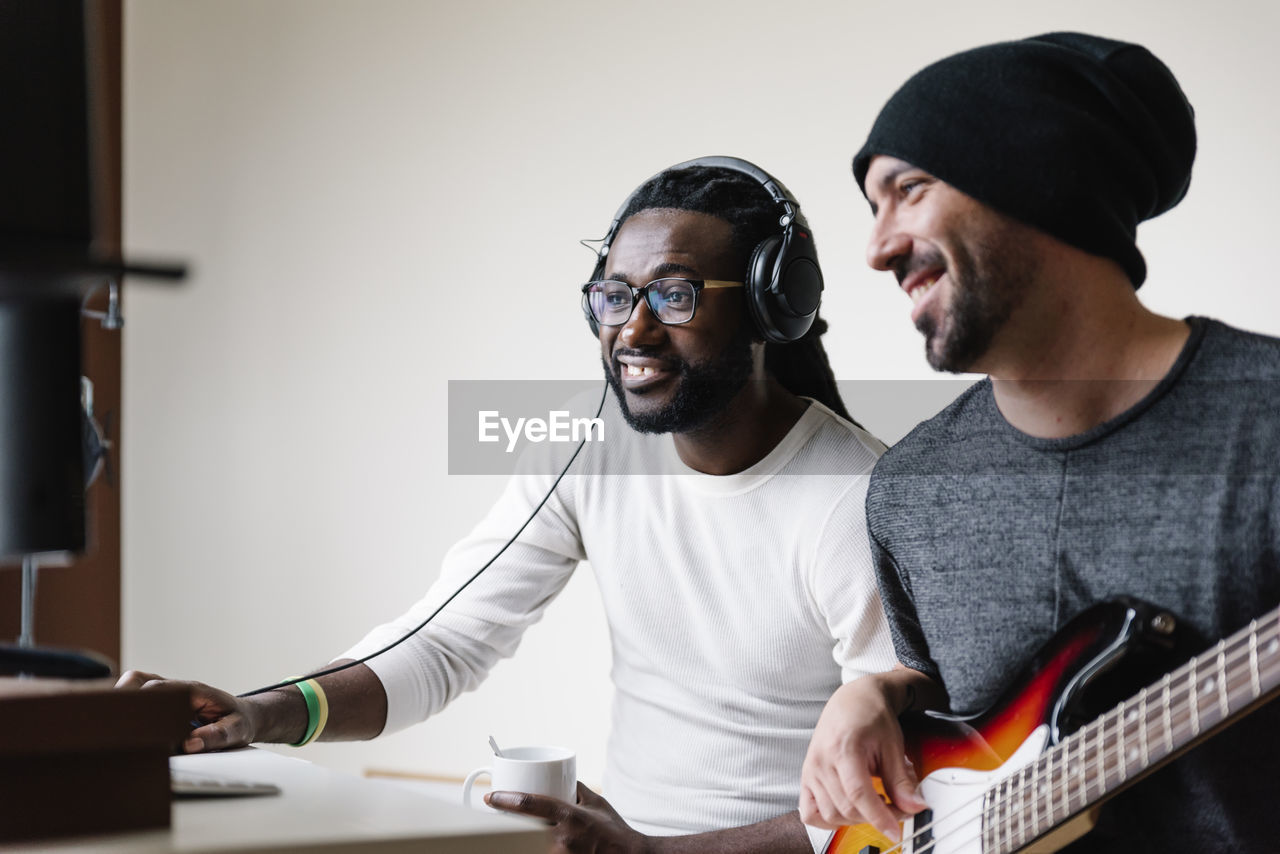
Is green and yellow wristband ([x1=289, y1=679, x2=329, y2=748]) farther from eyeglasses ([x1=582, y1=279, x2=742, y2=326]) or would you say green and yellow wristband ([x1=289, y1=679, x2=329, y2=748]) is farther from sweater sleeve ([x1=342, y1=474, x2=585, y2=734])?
eyeglasses ([x1=582, y1=279, x2=742, y2=326])

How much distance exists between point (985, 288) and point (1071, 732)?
0.37 m

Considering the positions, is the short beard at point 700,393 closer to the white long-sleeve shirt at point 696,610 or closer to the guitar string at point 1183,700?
the white long-sleeve shirt at point 696,610

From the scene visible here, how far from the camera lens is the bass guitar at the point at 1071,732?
0.76 metres

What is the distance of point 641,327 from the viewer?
54.6 inches

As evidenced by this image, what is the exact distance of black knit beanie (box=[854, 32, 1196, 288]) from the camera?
0.93m

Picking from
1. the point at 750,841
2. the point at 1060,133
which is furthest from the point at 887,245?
the point at 750,841

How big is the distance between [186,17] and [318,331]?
0.99 m

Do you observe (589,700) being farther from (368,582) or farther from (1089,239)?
(1089,239)

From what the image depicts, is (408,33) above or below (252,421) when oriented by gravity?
above

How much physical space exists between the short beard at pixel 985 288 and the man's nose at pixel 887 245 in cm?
5

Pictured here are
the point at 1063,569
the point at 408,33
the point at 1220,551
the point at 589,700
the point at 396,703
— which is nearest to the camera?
the point at 1220,551

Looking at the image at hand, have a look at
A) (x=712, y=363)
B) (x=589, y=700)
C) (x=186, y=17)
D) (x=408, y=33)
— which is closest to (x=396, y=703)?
(x=712, y=363)

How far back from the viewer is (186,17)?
308 cm
